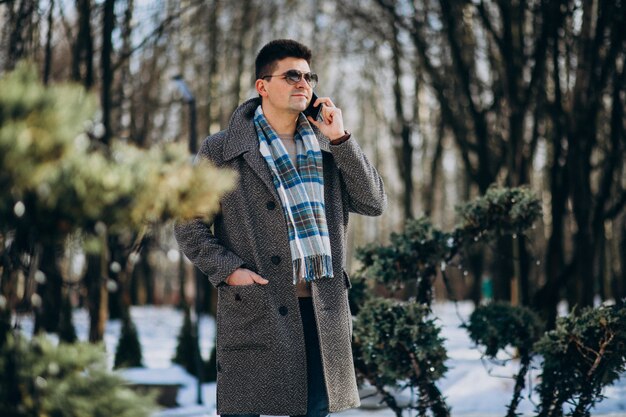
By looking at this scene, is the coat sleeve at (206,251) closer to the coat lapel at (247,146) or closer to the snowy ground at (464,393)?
the coat lapel at (247,146)

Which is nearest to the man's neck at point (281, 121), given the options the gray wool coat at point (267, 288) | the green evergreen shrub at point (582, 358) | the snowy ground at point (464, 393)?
the gray wool coat at point (267, 288)

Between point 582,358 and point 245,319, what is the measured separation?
2.19 m

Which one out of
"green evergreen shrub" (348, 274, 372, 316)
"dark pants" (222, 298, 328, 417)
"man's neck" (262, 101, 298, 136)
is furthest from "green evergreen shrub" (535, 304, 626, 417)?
"man's neck" (262, 101, 298, 136)

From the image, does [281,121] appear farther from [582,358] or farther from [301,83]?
[582,358]

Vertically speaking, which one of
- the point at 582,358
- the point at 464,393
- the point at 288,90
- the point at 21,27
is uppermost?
the point at 21,27

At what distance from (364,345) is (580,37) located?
633 centimetres

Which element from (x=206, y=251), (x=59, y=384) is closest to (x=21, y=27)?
(x=206, y=251)

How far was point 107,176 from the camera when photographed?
195 centimetres

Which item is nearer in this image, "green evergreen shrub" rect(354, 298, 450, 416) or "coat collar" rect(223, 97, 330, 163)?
"coat collar" rect(223, 97, 330, 163)

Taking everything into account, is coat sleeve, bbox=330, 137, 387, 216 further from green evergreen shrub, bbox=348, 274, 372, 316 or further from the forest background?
green evergreen shrub, bbox=348, 274, 372, 316

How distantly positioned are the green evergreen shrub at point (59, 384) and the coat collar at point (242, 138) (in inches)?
64.4

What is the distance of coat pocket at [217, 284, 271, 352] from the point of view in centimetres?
351

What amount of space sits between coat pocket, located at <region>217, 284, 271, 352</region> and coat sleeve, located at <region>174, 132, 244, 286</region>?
0.09 m

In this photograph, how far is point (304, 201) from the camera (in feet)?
11.6
